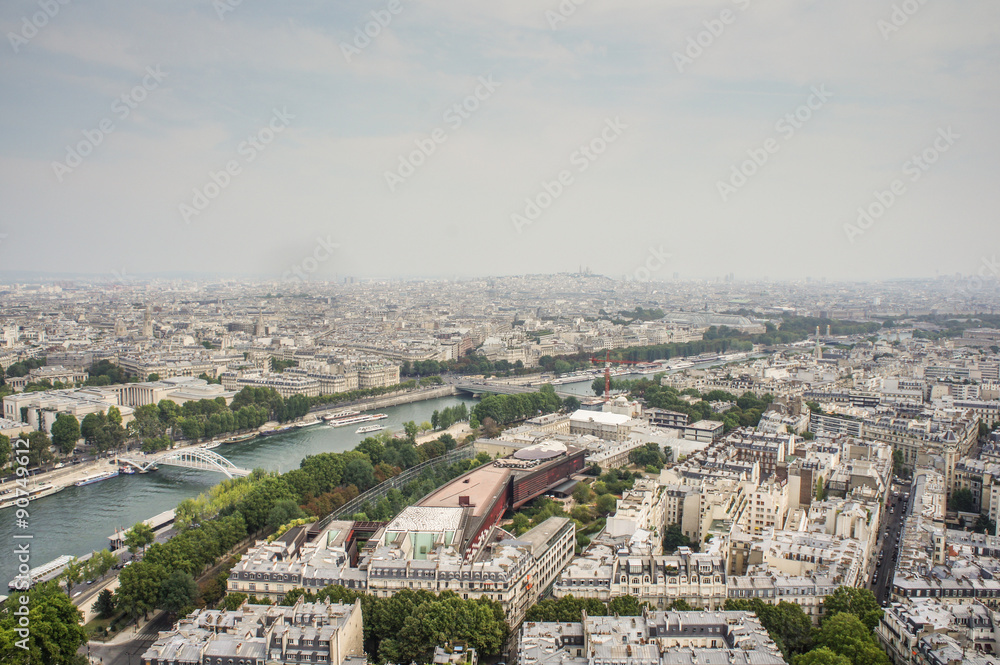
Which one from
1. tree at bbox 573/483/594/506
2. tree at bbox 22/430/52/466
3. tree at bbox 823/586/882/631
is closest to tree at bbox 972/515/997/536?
tree at bbox 823/586/882/631

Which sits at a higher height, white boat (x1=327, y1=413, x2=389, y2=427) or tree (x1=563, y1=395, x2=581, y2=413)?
tree (x1=563, y1=395, x2=581, y2=413)

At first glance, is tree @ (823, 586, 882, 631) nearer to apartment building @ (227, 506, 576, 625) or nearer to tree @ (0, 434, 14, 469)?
apartment building @ (227, 506, 576, 625)

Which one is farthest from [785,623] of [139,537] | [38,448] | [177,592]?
[38,448]

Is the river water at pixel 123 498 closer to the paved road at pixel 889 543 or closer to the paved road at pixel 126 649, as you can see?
the paved road at pixel 126 649

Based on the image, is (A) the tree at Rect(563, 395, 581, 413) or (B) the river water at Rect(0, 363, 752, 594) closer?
(B) the river water at Rect(0, 363, 752, 594)

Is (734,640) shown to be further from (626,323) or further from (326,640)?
(626,323)

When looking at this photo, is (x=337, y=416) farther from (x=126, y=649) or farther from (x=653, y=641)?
(x=653, y=641)
